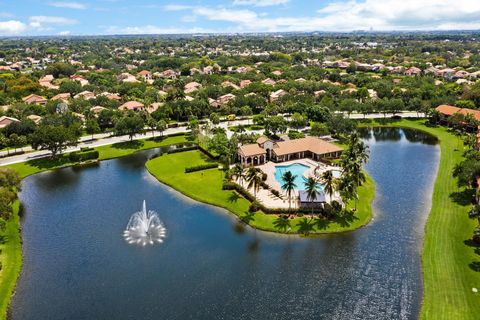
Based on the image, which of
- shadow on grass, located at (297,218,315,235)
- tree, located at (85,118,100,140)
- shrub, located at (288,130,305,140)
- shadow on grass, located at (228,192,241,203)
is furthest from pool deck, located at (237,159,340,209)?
tree, located at (85,118,100,140)

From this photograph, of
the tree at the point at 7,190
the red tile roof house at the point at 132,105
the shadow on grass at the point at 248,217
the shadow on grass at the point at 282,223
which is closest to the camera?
the tree at the point at 7,190

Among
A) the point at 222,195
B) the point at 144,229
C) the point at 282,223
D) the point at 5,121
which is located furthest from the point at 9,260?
the point at 5,121

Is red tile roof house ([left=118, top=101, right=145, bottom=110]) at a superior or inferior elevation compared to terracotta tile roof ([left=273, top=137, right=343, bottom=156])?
superior

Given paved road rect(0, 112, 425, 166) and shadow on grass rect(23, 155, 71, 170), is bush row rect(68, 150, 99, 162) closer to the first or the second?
shadow on grass rect(23, 155, 71, 170)

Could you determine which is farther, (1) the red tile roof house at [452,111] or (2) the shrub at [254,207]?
(1) the red tile roof house at [452,111]

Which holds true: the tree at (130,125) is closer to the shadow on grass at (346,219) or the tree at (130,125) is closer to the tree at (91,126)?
the tree at (91,126)

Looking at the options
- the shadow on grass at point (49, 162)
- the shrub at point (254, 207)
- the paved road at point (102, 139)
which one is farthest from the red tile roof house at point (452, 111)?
the shadow on grass at point (49, 162)

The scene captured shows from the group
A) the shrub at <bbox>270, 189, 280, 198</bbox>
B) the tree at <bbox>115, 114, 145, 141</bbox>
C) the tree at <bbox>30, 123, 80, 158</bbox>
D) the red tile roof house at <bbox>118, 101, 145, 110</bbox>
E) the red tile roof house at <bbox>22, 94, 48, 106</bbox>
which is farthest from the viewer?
the red tile roof house at <bbox>22, 94, 48, 106</bbox>

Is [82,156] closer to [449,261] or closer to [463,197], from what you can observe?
[449,261]
